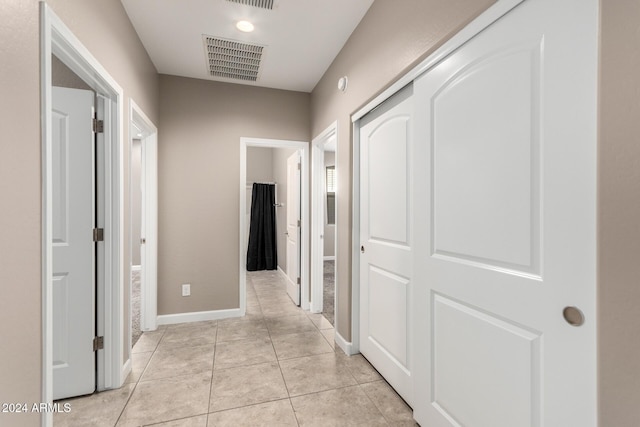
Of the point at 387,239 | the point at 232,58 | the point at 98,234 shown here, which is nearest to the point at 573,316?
the point at 387,239

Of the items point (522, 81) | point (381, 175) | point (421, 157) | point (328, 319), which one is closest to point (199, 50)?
point (381, 175)

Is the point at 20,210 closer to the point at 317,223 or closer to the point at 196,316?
the point at 196,316

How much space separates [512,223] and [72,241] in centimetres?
234

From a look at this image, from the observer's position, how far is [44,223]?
124 centimetres

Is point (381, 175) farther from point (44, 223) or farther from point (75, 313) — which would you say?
point (75, 313)

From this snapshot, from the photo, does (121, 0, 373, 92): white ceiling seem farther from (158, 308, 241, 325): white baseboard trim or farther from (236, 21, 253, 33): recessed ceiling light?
(158, 308, 241, 325): white baseboard trim

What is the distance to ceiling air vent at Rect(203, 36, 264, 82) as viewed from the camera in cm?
264

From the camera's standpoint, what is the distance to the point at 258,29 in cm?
243

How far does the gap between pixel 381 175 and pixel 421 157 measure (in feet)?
1.70

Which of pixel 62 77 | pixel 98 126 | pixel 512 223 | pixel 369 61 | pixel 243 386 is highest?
pixel 369 61

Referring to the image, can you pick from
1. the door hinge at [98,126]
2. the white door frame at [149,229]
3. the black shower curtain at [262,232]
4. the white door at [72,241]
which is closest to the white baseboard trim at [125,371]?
the white door at [72,241]

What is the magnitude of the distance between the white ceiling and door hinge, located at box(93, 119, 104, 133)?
87 centimetres

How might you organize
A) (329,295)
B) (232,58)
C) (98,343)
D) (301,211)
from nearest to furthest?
(98,343) < (232,58) < (301,211) < (329,295)

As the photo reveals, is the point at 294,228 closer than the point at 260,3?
No
